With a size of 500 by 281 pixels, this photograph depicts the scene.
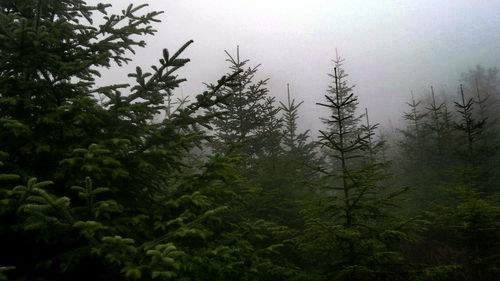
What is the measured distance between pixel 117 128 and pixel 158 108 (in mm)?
695

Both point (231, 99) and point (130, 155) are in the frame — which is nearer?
point (130, 155)

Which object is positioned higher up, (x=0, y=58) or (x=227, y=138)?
(x=227, y=138)

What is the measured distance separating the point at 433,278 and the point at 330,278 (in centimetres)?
564

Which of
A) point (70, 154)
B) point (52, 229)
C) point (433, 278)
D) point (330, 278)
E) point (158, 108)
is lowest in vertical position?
point (433, 278)

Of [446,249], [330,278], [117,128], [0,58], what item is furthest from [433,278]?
[0,58]

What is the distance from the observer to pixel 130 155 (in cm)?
416

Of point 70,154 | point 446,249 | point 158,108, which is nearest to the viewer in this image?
point 70,154

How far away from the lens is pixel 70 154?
3531 millimetres

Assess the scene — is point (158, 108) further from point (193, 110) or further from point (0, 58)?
point (0, 58)

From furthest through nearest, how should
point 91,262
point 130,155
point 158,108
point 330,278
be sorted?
point 330,278, point 158,108, point 130,155, point 91,262

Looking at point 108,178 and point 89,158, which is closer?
point 89,158

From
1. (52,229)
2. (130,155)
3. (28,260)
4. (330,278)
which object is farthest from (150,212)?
(330,278)

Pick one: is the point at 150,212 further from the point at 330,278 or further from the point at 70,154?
the point at 330,278

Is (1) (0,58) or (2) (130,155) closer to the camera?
(1) (0,58)
